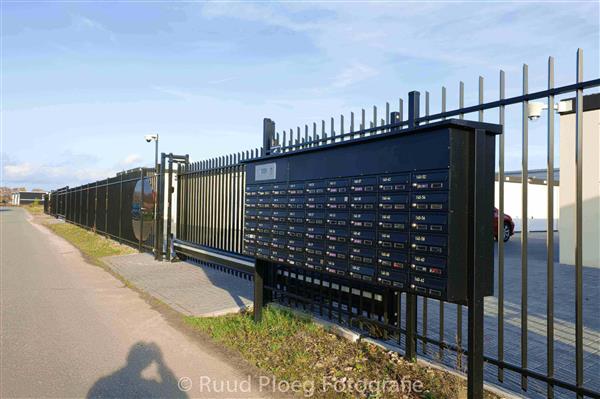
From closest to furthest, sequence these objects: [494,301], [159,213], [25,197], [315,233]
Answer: [315,233]
[494,301]
[159,213]
[25,197]

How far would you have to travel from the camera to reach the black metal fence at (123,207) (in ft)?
45.5

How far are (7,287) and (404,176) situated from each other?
8.83 meters

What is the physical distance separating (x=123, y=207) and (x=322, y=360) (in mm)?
13717

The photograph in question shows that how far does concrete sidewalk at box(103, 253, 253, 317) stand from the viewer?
7.40 metres

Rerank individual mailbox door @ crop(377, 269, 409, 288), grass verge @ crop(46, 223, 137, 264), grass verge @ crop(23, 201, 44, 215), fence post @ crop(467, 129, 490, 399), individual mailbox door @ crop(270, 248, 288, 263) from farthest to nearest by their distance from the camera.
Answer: grass verge @ crop(23, 201, 44, 215) → grass verge @ crop(46, 223, 137, 264) → individual mailbox door @ crop(270, 248, 288, 263) → individual mailbox door @ crop(377, 269, 409, 288) → fence post @ crop(467, 129, 490, 399)

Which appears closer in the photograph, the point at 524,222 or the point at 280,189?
the point at 524,222

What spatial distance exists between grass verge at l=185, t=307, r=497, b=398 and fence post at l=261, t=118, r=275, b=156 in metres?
2.32

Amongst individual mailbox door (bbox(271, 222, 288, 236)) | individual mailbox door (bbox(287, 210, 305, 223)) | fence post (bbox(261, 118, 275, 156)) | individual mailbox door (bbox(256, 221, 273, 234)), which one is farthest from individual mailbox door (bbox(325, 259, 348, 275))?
fence post (bbox(261, 118, 275, 156))

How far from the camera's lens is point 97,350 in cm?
539

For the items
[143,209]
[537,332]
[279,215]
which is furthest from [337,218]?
[143,209]

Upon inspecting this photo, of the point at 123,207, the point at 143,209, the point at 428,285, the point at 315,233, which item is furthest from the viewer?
the point at 123,207

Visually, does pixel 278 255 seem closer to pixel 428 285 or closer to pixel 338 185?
pixel 338 185

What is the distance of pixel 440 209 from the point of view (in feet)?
11.1

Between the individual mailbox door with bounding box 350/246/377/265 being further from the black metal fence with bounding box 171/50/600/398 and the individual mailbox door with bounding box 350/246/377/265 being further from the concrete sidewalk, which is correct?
the concrete sidewalk
